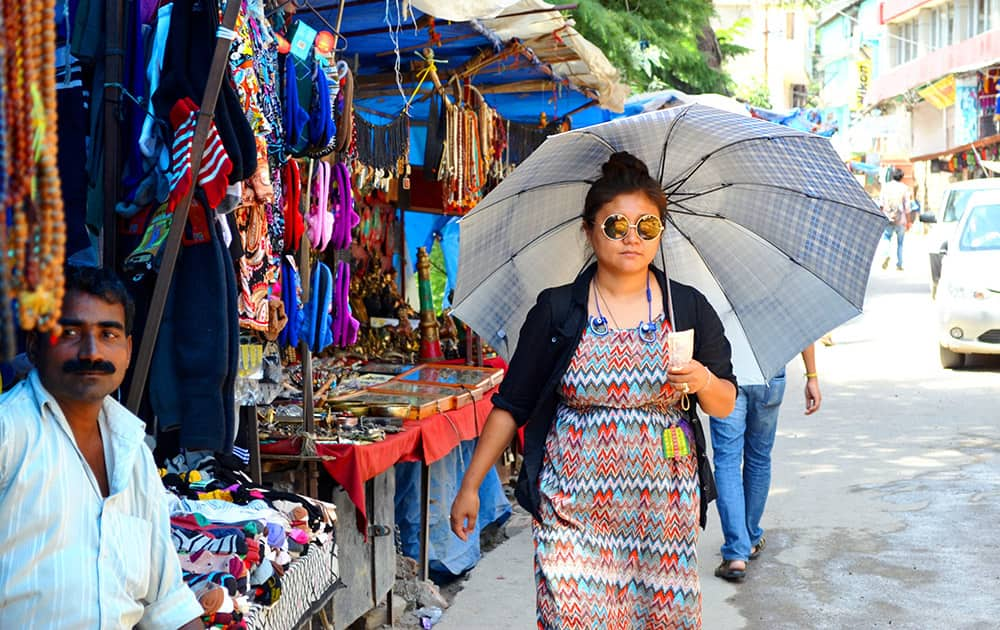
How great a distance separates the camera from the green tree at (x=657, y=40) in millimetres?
11328

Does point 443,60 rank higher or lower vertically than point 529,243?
higher

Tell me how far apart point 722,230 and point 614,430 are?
3.00ft

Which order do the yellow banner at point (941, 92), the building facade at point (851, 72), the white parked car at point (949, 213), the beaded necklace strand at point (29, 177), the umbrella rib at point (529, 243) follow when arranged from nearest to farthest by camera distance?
1. the beaded necklace strand at point (29, 177)
2. the umbrella rib at point (529, 243)
3. the white parked car at point (949, 213)
4. the yellow banner at point (941, 92)
5. the building facade at point (851, 72)

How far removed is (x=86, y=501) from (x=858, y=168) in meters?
37.2

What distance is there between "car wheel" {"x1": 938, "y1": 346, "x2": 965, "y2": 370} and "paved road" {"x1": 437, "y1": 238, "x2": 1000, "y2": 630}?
98 centimetres

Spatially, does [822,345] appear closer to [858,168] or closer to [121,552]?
[121,552]

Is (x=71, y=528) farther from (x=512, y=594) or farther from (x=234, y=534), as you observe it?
(x=512, y=594)

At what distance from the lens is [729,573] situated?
604 centimetres

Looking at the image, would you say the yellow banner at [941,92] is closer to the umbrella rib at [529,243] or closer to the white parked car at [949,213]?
the white parked car at [949,213]

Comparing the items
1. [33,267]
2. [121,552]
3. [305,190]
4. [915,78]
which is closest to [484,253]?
[305,190]

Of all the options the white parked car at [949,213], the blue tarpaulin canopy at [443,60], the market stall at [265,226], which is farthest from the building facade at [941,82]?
the market stall at [265,226]

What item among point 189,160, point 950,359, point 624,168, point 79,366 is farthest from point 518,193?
point 950,359

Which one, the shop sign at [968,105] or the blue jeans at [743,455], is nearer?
the blue jeans at [743,455]

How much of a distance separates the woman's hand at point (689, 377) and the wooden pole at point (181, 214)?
1.44 m
